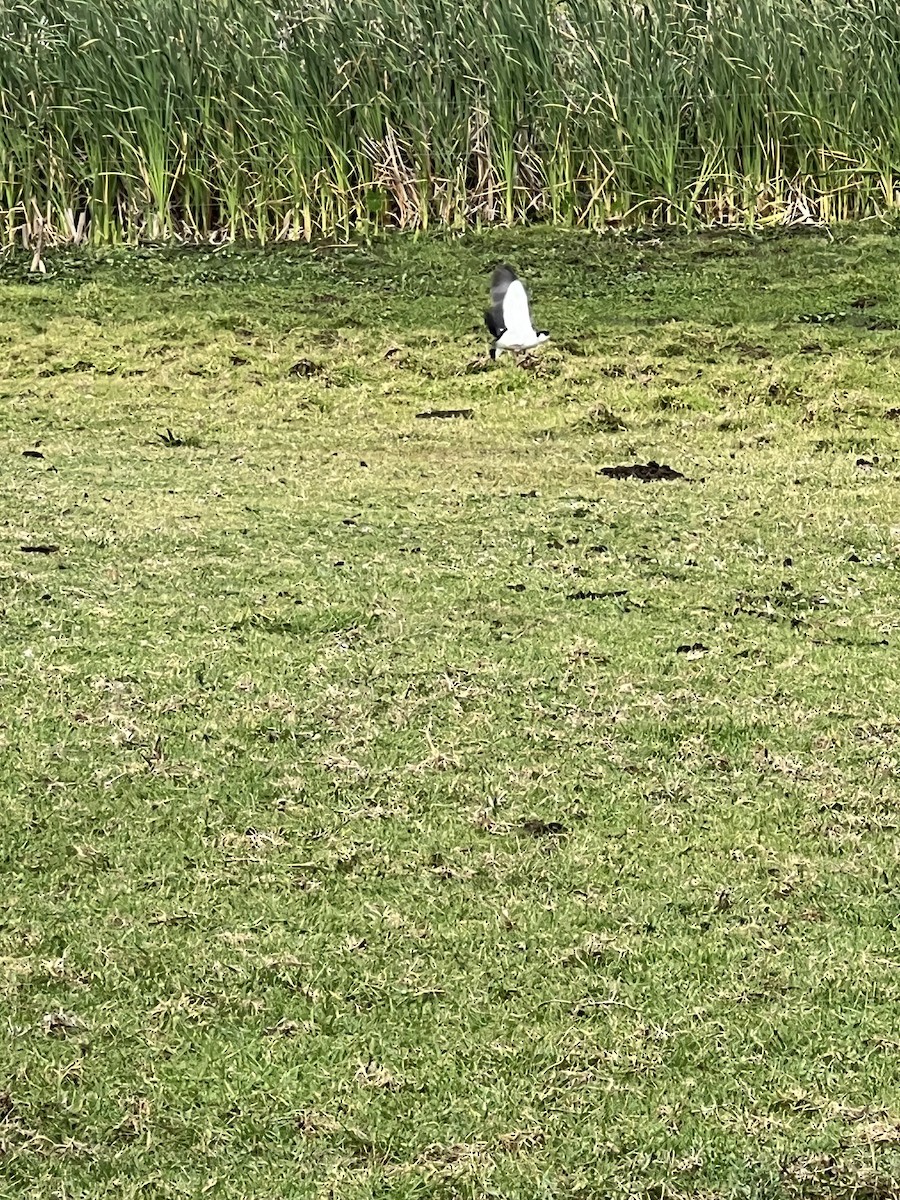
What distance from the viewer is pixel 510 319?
6.63 metres

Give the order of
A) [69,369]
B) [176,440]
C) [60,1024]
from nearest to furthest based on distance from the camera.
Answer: [60,1024] < [176,440] < [69,369]

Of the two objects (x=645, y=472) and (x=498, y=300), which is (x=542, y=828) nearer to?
(x=645, y=472)

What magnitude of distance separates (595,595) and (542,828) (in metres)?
1.33

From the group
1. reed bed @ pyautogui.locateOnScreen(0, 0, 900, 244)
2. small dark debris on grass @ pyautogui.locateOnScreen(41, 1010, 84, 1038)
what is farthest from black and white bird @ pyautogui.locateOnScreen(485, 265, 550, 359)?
small dark debris on grass @ pyautogui.locateOnScreen(41, 1010, 84, 1038)

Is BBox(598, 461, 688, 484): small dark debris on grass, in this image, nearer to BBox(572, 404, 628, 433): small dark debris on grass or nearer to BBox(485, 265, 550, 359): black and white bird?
BBox(572, 404, 628, 433): small dark debris on grass

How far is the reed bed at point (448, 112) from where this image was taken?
7855mm

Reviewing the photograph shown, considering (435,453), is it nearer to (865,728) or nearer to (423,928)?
(865,728)

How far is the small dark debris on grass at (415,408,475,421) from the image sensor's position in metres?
6.09

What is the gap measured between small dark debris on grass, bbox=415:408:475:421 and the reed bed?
2.35 m

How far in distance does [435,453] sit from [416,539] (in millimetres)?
1187

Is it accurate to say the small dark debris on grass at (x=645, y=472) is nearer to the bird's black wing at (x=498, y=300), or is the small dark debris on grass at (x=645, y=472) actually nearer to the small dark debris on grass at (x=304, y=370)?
the bird's black wing at (x=498, y=300)

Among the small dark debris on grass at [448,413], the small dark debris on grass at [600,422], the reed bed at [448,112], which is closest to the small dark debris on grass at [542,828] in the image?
the small dark debris on grass at [600,422]

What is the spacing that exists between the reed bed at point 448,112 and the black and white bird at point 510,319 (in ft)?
5.21

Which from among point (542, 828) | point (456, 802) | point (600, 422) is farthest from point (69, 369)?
point (542, 828)
